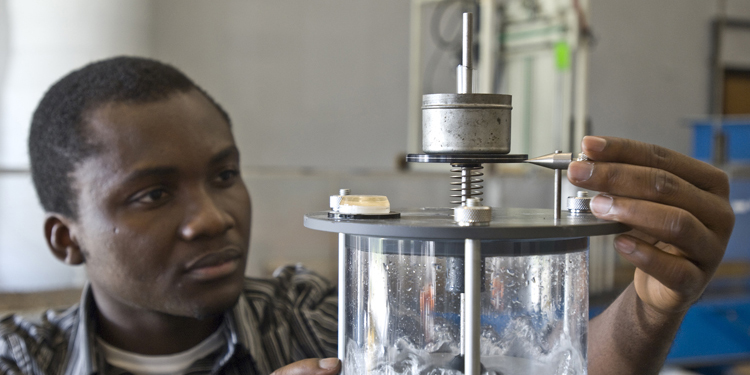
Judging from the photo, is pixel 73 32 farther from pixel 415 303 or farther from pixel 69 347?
pixel 415 303

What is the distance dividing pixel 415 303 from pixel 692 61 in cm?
534

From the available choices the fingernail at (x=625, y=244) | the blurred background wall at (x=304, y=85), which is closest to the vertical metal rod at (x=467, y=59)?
the fingernail at (x=625, y=244)

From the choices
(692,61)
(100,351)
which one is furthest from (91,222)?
(692,61)

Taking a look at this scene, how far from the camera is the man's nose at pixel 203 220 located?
1.00 metres

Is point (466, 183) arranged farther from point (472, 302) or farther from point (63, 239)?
point (63, 239)

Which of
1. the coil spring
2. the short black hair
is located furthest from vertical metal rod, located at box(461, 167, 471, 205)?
the short black hair

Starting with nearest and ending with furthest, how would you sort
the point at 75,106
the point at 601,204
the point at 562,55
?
the point at 601,204 → the point at 75,106 → the point at 562,55

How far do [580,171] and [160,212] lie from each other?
651 millimetres

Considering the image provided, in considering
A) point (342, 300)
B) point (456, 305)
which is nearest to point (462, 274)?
point (456, 305)

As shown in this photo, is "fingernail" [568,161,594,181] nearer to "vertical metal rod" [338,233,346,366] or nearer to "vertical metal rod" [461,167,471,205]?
"vertical metal rod" [461,167,471,205]

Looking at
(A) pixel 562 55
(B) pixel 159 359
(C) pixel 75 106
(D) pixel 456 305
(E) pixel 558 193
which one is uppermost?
(A) pixel 562 55

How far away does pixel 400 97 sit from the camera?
4340 millimetres

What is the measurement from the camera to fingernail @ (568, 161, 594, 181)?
66 cm

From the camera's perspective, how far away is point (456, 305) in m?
0.65
